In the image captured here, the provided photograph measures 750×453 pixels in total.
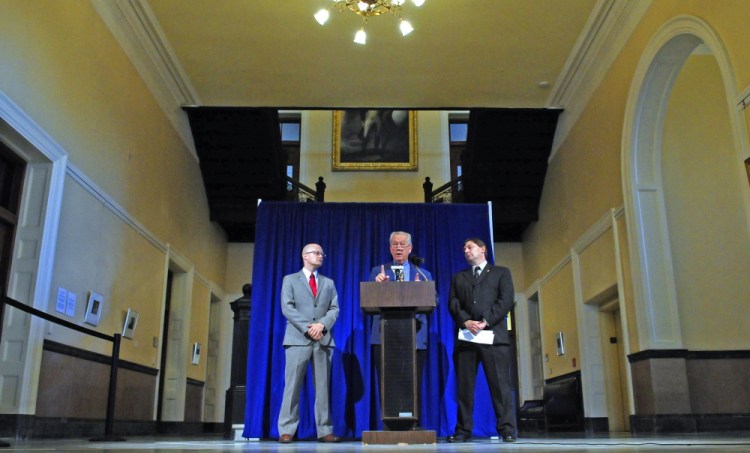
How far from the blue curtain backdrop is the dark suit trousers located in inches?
53.1

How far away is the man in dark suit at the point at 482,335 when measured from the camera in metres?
4.58

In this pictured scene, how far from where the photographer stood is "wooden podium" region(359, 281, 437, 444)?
4117 mm

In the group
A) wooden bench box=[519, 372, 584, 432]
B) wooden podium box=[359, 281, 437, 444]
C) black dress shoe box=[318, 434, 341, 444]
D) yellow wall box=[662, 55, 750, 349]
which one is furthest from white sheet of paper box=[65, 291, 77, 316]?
wooden bench box=[519, 372, 584, 432]

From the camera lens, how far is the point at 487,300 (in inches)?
187

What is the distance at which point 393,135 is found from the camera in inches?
503

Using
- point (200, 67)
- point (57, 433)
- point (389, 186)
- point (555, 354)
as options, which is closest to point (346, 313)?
point (57, 433)

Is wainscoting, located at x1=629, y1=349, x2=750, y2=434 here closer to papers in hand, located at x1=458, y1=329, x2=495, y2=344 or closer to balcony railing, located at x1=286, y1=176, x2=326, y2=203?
papers in hand, located at x1=458, y1=329, x2=495, y2=344

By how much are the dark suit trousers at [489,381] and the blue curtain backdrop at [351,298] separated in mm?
1349

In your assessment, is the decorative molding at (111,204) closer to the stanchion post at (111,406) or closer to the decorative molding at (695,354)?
the stanchion post at (111,406)

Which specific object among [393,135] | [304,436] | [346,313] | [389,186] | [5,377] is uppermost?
[393,135]

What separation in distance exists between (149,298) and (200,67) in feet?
9.66

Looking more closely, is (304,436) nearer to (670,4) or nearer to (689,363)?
(689,363)

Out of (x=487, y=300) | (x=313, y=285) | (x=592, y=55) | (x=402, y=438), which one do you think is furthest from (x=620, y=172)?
(x=402, y=438)

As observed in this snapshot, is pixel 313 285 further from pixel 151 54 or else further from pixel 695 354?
pixel 151 54
